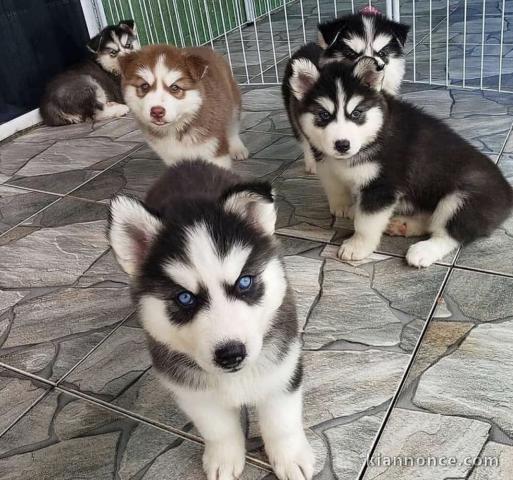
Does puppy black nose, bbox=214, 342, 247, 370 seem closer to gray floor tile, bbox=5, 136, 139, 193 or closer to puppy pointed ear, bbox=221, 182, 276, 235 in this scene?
puppy pointed ear, bbox=221, 182, 276, 235

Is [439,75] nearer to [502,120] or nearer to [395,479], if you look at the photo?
[502,120]

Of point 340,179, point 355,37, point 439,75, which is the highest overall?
point 355,37

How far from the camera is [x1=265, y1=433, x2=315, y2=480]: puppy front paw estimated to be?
158 cm

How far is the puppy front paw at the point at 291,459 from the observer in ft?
5.17

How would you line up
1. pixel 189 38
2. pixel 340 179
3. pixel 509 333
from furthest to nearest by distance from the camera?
1. pixel 189 38
2. pixel 340 179
3. pixel 509 333

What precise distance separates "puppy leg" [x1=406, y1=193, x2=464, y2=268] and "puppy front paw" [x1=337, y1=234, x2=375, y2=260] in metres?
0.17

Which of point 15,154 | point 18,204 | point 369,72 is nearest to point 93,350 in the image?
point 369,72

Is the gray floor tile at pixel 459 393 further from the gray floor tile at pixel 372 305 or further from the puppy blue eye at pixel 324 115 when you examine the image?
the puppy blue eye at pixel 324 115

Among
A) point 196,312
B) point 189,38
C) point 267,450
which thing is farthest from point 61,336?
point 189,38

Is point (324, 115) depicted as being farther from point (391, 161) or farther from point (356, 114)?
point (391, 161)

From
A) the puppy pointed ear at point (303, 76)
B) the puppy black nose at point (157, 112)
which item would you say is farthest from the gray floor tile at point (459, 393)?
the puppy black nose at point (157, 112)

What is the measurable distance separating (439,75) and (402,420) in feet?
11.3

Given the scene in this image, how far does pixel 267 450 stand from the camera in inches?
64.4

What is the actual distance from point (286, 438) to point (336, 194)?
1.43m
